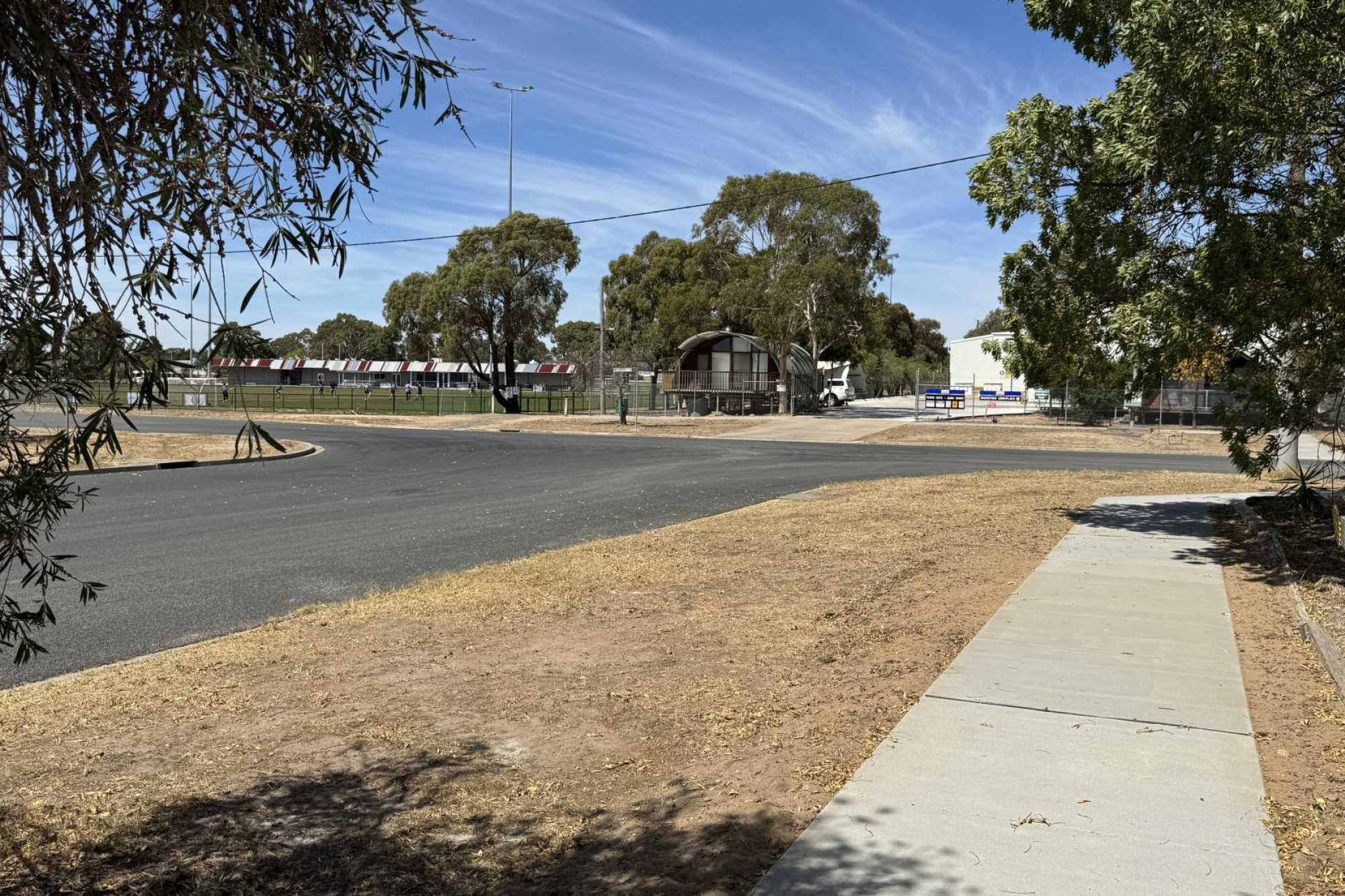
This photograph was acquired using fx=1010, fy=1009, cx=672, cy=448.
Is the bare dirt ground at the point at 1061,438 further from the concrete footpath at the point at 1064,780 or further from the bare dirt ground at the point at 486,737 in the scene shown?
the concrete footpath at the point at 1064,780

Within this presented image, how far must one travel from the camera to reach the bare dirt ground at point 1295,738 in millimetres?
3812

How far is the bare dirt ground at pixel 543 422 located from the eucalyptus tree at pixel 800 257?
6.13 m

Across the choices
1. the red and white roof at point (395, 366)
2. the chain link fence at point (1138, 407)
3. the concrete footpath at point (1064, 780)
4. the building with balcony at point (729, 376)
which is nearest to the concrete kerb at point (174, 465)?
the concrete footpath at point (1064, 780)

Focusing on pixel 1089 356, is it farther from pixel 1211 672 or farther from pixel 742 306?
pixel 742 306

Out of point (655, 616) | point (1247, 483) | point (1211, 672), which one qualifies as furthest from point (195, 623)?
point (1247, 483)

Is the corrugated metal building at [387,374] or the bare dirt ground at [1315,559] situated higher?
the corrugated metal building at [387,374]

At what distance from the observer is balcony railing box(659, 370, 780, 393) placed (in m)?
50.6

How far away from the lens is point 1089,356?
12.2 meters

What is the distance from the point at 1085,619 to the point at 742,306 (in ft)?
147

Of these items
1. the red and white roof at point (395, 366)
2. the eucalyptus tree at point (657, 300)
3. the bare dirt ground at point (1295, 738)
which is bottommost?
the bare dirt ground at point (1295, 738)

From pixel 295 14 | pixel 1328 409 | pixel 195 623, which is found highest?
pixel 295 14

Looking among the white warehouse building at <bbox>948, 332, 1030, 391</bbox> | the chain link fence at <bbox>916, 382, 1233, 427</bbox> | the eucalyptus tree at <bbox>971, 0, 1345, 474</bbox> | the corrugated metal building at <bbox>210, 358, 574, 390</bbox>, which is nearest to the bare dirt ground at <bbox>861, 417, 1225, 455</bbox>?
the chain link fence at <bbox>916, 382, 1233, 427</bbox>

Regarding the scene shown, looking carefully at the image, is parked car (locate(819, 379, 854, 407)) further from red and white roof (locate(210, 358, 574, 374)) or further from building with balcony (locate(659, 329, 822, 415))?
red and white roof (locate(210, 358, 574, 374))

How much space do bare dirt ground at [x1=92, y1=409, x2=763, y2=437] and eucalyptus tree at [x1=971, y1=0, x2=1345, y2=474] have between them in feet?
84.9
